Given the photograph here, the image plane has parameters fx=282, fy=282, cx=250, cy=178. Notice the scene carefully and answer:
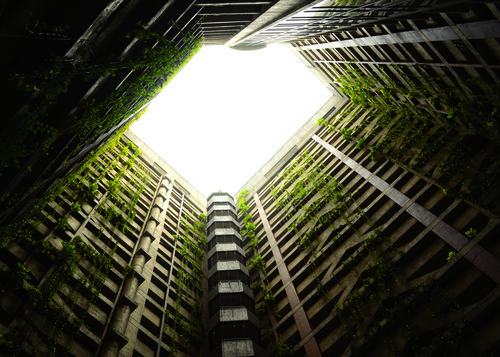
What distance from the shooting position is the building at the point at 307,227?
23.3 feet

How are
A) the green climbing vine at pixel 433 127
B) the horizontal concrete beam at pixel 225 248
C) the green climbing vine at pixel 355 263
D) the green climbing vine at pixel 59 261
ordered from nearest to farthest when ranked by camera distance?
the green climbing vine at pixel 59 261 < the green climbing vine at pixel 355 263 < the green climbing vine at pixel 433 127 < the horizontal concrete beam at pixel 225 248

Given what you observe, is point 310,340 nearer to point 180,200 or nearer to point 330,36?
point 180,200

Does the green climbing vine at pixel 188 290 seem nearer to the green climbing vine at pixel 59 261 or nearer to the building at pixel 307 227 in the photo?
the building at pixel 307 227

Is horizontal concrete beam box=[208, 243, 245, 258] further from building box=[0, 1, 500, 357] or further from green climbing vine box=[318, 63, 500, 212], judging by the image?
green climbing vine box=[318, 63, 500, 212]

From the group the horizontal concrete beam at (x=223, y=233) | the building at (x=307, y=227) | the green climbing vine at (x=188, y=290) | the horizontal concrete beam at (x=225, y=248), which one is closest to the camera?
the building at (x=307, y=227)

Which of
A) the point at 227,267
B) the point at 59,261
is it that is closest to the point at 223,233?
the point at 227,267

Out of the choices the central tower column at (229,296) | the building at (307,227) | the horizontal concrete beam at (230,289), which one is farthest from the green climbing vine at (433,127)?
the central tower column at (229,296)

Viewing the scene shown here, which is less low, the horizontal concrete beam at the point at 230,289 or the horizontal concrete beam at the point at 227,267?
the horizontal concrete beam at the point at 227,267

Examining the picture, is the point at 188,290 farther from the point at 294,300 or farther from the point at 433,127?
the point at 433,127

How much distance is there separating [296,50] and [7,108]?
73.9 feet

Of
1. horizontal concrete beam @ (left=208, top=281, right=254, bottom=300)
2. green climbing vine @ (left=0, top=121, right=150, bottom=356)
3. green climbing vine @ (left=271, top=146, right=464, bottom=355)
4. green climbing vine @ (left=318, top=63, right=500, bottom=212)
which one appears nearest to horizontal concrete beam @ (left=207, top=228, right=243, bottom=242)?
green climbing vine @ (left=271, top=146, right=464, bottom=355)

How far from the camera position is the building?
711 centimetres

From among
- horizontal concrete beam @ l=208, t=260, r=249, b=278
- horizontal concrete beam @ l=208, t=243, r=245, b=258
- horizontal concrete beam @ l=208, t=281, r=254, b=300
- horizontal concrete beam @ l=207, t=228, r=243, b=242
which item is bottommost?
horizontal concrete beam @ l=208, t=281, r=254, b=300

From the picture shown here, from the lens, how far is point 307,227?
14.4 metres
